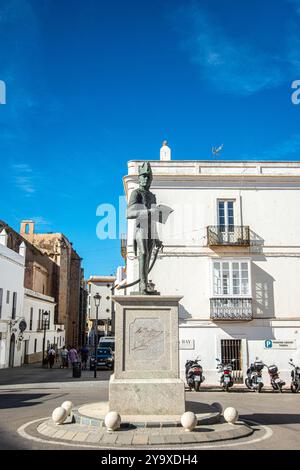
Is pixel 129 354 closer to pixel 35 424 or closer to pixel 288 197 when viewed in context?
pixel 35 424

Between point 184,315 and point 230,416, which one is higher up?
point 184,315

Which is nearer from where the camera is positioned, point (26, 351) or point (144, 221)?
point (144, 221)

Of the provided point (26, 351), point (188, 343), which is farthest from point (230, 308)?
point (26, 351)

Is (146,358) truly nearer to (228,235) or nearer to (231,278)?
(231,278)

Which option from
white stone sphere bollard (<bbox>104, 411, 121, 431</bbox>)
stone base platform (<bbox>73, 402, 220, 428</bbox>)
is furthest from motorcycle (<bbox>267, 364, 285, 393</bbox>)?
white stone sphere bollard (<bbox>104, 411, 121, 431</bbox>)

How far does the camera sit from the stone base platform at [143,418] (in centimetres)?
724

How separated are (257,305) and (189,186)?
6.40 meters

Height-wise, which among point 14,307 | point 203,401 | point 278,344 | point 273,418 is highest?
point 14,307

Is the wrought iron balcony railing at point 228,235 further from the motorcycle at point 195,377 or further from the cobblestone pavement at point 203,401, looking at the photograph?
the cobblestone pavement at point 203,401

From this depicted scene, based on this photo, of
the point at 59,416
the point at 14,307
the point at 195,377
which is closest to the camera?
the point at 59,416

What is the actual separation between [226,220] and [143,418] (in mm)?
14938

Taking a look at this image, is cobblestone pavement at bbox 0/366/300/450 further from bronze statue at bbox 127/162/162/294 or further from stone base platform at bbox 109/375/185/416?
bronze statue at bbox 127/162/162/294

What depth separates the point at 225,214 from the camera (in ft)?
70.9
